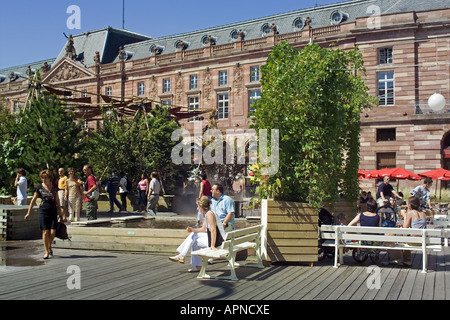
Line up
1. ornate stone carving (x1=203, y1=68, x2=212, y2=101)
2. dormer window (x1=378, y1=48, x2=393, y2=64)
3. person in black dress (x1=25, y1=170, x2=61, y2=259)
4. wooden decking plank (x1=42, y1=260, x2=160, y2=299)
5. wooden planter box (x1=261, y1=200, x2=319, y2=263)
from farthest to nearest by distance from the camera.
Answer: ornate stone carving (x1=203, y1=68, x2=212, y2=101), dormer window (x1=378, y1=48, x2=393, y2=64), person in black dress (x1=25, y1=170, x2=61, y2=259), wooden planter box (x1=261, y1=200, x2=319, y2=263), wooden decking plank (x1=42, y1=260, x2=160, y2=299)

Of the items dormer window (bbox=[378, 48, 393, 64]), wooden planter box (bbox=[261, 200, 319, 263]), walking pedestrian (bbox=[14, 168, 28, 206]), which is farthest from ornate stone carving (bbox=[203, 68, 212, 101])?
wooden planter box (bbox=[261, 200, 319, 263])

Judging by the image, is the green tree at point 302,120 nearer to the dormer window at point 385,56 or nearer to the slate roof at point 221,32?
the dormer window at point 385,56

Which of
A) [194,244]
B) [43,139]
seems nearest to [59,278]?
[194,244]

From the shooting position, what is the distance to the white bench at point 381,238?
8555 millimetres

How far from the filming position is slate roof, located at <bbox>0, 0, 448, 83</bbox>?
37.2 meters

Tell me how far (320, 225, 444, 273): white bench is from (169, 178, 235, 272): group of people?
1.89 metres

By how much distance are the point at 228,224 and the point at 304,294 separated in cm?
268

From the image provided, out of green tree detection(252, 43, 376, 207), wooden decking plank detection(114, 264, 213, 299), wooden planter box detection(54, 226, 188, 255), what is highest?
green tree detection(252, 43, 376, 207)

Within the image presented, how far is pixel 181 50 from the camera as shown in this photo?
46.7 m

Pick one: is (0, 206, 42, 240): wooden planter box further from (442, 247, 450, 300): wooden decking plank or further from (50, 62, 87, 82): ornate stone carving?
(50, 62, 87, 82): ornate stone carving

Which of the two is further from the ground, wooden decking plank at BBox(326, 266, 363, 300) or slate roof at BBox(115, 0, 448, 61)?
Answer: slate roof at BBox(115, 0, 448, 61)

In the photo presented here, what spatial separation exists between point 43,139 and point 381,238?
13.4 meters

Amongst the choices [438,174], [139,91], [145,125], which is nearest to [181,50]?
[139,91]
